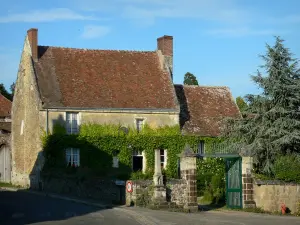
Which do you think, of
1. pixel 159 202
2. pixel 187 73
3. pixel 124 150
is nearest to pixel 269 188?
pixel 159 202

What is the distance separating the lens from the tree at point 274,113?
36125mm

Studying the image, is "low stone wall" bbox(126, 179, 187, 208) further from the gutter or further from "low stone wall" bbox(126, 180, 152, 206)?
the gutter

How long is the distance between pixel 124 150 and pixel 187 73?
45965mm

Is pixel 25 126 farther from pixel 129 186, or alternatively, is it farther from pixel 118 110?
pixel 129 186

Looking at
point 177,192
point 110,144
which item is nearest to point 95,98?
point 110,144

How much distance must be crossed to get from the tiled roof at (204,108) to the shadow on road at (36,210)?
696 inches

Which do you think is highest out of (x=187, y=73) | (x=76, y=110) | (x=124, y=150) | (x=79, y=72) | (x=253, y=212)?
(x=187, y=73)

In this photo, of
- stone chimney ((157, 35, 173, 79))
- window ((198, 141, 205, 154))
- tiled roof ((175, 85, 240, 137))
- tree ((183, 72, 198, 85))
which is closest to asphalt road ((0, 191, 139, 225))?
window ((198, 141, 205, 154))

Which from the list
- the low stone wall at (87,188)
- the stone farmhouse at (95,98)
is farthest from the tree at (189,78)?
the low stone wall at (87,188)

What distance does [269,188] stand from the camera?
27.8 metres

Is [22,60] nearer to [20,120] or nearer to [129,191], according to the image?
[20,120]

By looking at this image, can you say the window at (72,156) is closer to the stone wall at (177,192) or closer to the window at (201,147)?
the window at (201,147)

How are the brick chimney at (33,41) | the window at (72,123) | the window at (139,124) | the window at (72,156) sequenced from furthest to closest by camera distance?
the window at (139,124) < the brick chimney at (33,41) < the window at (72,123) < the window at (72,156)

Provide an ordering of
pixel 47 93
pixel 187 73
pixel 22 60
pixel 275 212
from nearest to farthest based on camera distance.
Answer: pixel 275 212 → pixel 47 93 → pixel 22 60 → pixel 187 73
